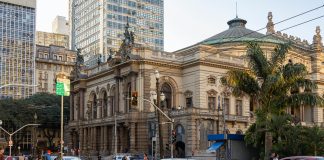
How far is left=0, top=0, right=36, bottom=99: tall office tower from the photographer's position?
119m

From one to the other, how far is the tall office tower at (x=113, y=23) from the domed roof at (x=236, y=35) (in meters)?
49.0

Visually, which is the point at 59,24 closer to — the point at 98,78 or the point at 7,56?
the point at 7,56

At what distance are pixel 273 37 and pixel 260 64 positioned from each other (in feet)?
157

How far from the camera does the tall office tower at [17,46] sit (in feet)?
391

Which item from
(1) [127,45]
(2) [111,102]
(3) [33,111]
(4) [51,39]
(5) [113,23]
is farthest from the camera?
(4) [51,39]

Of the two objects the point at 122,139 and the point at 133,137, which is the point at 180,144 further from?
the point at 122,139

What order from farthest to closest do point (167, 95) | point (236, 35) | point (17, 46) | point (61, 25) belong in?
1. point (61, 25)
2. point (17, 46)
3. point (236, 35)
4. point (167, 95)

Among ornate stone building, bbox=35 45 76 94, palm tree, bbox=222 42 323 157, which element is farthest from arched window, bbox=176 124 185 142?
ornate stone building, bbox=35 45 76 94

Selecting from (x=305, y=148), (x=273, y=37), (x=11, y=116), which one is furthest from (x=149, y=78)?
(x=11, y=116)

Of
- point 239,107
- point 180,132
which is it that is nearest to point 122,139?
A: point 180,132

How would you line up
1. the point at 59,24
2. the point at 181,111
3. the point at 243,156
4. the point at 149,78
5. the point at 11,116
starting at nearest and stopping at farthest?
the point at 243,156
the point at 181,111
the point at 149,78
the point at 11,116
the point at 59,24

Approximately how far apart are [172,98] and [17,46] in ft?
211

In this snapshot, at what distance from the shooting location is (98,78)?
78875 millimetres

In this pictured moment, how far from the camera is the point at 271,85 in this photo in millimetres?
36125
